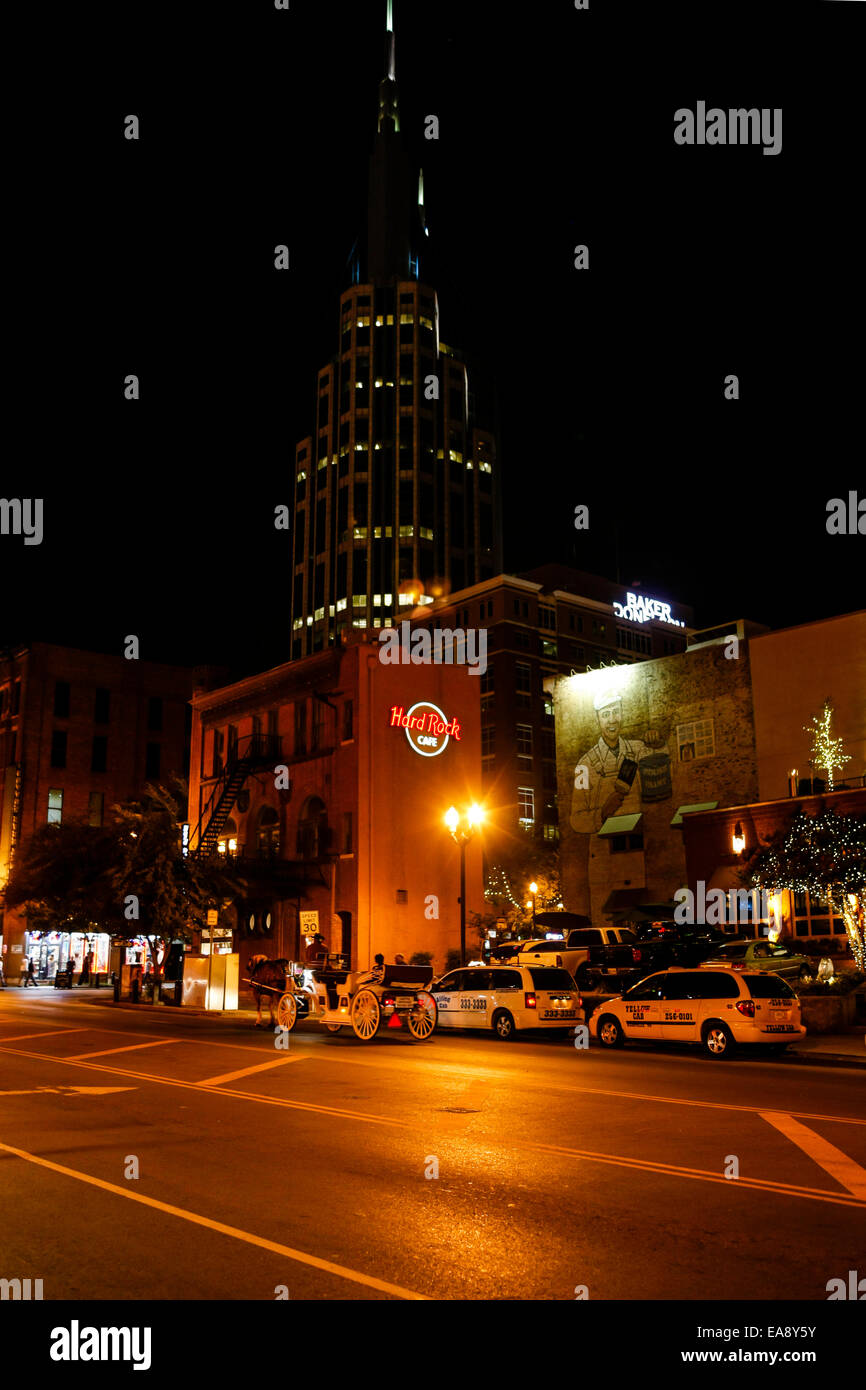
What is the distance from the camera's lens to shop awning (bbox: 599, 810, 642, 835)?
4656 centimetres

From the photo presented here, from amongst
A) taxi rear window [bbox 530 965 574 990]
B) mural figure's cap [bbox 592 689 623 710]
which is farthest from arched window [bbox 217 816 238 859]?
taxi rear window [bbox 530 965 574 990]

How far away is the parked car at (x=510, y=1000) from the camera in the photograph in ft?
72.2

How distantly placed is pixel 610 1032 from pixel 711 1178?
42.7ft

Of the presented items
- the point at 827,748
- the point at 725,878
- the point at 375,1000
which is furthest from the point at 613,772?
the point at 375,1000

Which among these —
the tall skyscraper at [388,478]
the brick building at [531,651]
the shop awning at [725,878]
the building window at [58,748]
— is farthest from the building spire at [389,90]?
the shop awning at [725,878]

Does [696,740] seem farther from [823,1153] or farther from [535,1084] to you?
[823,1153]

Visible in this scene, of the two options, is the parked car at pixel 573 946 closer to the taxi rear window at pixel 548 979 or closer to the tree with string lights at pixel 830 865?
the tree with string lights at pixel 830 865

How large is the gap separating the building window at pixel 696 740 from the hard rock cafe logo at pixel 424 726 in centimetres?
1041

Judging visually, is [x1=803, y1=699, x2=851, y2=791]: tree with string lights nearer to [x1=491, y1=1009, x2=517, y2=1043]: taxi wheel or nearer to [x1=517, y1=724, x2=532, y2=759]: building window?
[x1=491, y1=1009, x2=517, y2=1043]: taxi wheel

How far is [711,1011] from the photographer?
19.1 m

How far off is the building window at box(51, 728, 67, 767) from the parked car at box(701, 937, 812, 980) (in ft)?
172
